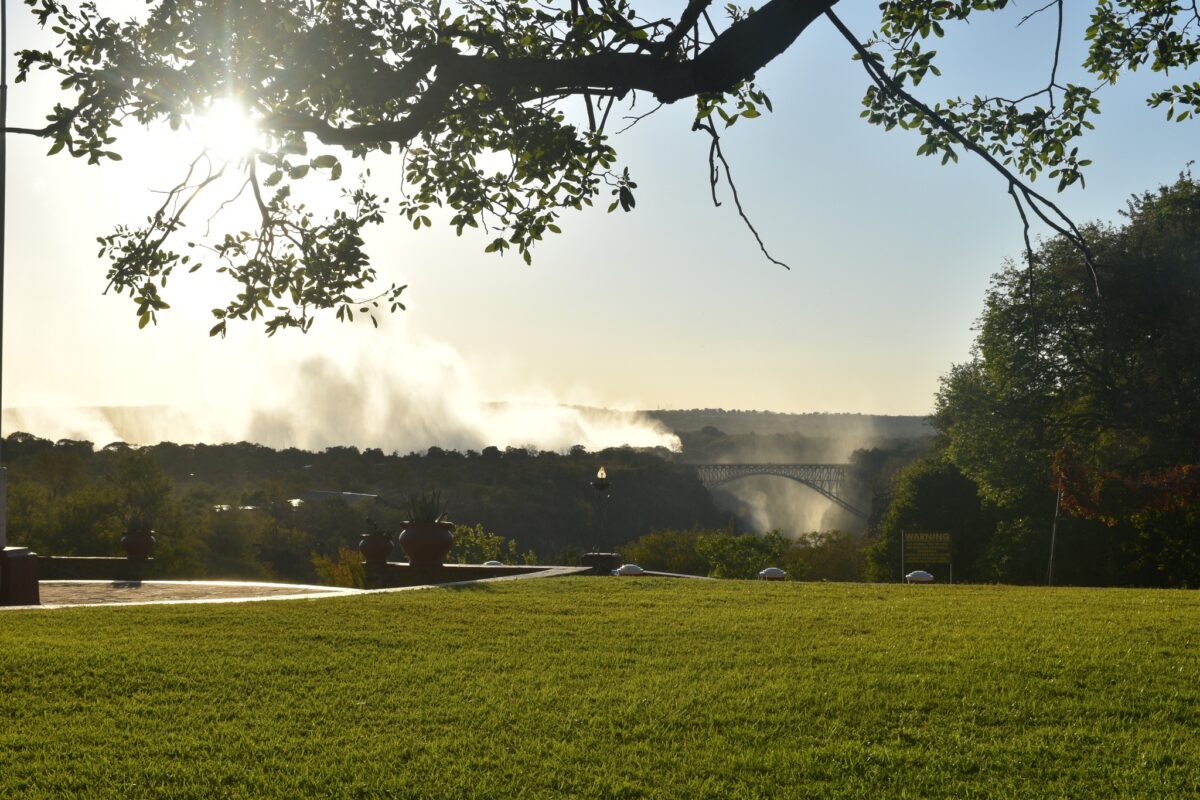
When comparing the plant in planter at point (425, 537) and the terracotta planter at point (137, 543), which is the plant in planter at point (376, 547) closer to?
the plant in planter at point (425, 537)

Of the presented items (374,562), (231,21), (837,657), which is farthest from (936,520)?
(231,21)

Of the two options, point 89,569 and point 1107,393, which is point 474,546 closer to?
point 89,569

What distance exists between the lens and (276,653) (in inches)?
345

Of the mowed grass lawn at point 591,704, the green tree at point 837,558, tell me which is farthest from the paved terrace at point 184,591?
the green tree at point 837,558

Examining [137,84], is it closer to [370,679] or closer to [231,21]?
[231,21]

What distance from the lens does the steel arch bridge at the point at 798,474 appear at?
8875 centimetres

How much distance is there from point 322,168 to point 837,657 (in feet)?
17.0

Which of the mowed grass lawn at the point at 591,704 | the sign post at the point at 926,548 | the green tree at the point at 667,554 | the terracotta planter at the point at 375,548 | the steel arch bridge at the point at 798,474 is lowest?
the green tree at the point at 667,554

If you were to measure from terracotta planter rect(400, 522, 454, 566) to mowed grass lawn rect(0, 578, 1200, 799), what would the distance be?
6320 mm

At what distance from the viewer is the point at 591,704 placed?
7.07m

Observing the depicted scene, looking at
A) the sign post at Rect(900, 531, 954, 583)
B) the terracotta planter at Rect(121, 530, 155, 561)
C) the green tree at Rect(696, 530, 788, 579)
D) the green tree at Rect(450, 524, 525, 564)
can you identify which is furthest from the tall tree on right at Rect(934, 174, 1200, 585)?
the terracotta planter at Rect(121, 530, 155, 561)

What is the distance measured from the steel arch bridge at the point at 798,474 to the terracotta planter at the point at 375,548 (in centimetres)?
6870

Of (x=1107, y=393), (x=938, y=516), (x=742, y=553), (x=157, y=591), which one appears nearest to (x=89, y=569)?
(x=157, y=591)

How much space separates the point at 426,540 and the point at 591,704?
11.0m
